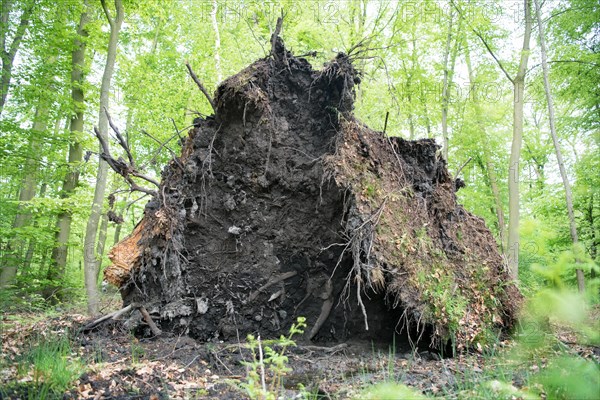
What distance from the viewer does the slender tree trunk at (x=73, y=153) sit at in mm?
10109

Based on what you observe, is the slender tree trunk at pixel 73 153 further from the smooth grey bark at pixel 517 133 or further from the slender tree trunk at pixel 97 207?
the smooth grey bark at pixel 517 133

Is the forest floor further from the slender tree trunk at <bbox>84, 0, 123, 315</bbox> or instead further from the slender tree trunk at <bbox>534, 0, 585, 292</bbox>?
the slender tree trunk at <bbox>534, 0, 585, 292</bbox>

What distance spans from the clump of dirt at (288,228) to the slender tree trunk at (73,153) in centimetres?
567

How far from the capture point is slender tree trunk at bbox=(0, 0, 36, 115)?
920 cm

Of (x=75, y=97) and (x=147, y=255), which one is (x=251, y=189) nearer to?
(x=147, y=255)

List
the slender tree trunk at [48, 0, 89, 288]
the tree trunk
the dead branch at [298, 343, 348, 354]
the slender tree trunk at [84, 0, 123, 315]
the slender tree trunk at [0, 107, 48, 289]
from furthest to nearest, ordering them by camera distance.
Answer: the slender tree trunk at [48, 0, 89, 288], the tree trunk, the slender tree trunk at [0, 107, 48, 289], the slender tree trunk at [84, 0, 123, 315], the dead branch at [298, 343, 348, 354]

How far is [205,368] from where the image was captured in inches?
169

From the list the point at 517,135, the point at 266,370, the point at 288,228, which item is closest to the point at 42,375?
the point at 266,370

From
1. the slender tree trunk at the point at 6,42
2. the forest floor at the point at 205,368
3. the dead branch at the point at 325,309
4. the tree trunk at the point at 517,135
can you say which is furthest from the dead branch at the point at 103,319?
the tree trunk at the point at 517,135

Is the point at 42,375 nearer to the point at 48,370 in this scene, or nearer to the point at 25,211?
the point at 48,370

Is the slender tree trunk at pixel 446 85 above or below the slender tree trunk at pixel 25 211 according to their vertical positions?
above

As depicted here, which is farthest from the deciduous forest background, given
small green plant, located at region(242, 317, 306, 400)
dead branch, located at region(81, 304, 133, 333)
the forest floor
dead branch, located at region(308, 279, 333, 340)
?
small green plant, located at region(242, 317, 306, 400)

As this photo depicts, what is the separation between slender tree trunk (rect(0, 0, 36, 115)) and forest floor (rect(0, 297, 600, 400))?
6314 millimetres

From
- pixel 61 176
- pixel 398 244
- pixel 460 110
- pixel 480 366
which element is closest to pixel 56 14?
pixel 61 176
